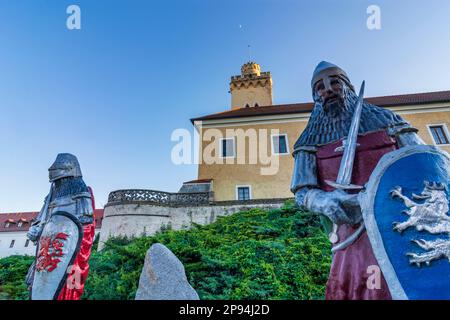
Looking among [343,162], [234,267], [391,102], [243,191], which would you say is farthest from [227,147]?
[343,162]

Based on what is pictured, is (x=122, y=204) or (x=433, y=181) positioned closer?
(x=433, y=181)

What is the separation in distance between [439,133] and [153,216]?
21346mm

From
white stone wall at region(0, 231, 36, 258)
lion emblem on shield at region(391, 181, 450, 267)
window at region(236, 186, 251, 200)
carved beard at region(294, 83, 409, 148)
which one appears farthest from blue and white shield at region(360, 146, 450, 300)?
white stone wall at region(0, 231, 36, 258)

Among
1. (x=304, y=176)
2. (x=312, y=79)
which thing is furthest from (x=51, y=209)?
(x=312, y=79)

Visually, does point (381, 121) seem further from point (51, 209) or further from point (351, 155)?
point (51, 209)

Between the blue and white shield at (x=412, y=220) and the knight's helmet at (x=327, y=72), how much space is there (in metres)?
1.11

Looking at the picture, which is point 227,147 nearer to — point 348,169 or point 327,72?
point 327,72

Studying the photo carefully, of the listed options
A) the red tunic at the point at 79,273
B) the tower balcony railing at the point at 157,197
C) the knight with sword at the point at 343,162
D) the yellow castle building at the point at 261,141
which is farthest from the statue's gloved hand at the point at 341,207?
the yellow castle building at the point at 261,141

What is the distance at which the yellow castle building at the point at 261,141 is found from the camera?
2175 cm

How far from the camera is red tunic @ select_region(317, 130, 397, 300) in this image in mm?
2072

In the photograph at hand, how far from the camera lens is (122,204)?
16.5m

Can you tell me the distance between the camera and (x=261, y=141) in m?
23.0
